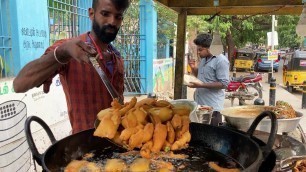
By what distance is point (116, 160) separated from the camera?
1552 mm

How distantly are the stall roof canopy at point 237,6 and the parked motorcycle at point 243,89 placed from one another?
655cm

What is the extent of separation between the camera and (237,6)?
3.98 meters

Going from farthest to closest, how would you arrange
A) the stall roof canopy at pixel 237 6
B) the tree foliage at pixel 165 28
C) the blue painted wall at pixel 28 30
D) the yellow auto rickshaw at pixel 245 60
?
the yellow auto rickshaw at pixel 245 60 → the tree foliage at pixel 165 28 → the blue painted wall at pixel 28 30 → the stall roof canopy at pixel 237 6

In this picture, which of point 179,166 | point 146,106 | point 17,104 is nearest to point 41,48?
point 17,104

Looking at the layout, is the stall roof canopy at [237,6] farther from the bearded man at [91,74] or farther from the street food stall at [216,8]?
the bearded man at [91,74]

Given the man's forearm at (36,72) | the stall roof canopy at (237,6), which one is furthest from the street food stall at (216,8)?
the man's forearm at (36,72)

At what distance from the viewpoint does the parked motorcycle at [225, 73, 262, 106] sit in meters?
10.7

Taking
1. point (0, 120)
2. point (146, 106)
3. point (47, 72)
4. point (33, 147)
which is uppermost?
point (47, 72)

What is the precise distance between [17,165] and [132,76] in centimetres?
651

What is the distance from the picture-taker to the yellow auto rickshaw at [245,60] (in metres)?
22.1

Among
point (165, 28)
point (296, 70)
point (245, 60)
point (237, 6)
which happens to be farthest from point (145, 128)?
point (245, 60)

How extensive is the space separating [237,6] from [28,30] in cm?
321

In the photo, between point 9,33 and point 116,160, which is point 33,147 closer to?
point 116,160

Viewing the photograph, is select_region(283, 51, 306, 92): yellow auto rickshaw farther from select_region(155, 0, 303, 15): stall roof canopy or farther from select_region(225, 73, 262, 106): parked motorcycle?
select_region(155, 0, 303, 15): stall roof canopy
